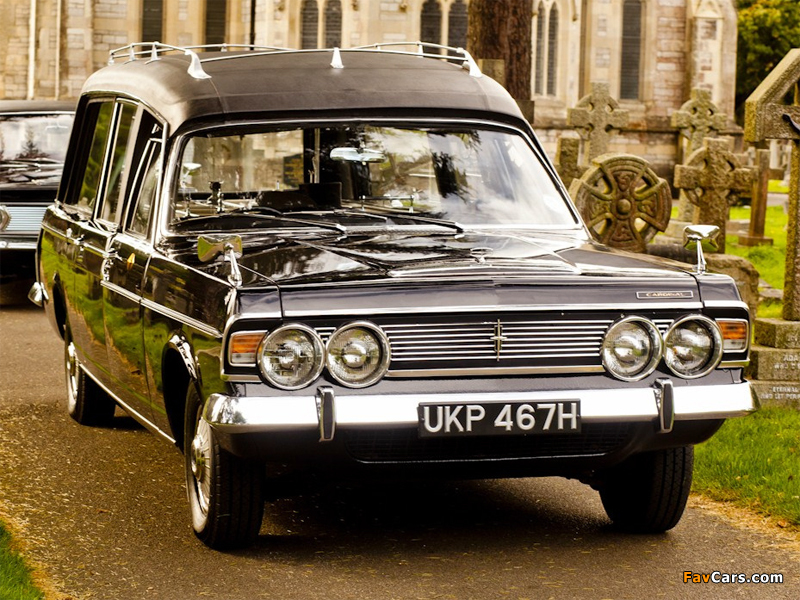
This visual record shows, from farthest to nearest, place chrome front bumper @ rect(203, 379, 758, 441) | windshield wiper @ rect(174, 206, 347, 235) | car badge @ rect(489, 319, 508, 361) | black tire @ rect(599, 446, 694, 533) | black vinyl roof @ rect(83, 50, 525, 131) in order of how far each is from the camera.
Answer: black vinyl roof @ rect(83, 50, 525, 131) < windshield wiper @ rect(174, 206, 347, 235) < black tire @ rect(599, 446, 694, 533) < car badge @ rect(489, 319, 508, 361) < chrome front bumper @ rect(203, 379, 758, 441)

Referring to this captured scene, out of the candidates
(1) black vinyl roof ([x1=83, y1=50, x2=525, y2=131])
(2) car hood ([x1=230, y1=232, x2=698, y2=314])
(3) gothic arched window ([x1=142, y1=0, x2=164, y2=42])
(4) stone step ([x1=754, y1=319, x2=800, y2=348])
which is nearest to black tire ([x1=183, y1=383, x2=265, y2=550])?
(2) car hood ([x1=230, y1=232, x2=698, y2=314])

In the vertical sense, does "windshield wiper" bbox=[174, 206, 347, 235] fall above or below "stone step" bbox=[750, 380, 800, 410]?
above

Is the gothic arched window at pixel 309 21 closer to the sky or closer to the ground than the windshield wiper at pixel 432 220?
closer to the sky

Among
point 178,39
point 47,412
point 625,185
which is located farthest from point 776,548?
point 178,39

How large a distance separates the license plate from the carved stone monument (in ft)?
14.1

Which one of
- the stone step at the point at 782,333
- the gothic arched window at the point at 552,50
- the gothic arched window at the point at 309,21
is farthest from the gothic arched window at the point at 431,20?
the stone step at the point at 782,333

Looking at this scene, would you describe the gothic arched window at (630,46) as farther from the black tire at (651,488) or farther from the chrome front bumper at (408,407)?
the chrome front bumper at (408,407)

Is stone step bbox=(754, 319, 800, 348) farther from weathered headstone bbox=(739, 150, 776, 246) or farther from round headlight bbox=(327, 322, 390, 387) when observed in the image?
weathered headstone bbox=(739, 150, 776, 246)

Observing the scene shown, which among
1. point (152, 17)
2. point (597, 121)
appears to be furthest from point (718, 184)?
point (152, 17)

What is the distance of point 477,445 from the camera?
5.39m

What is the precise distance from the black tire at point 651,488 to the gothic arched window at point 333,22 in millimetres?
31715

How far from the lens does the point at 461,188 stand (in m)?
6.88

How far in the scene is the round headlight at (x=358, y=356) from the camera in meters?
5.23

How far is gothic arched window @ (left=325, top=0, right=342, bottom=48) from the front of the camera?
122 ft
